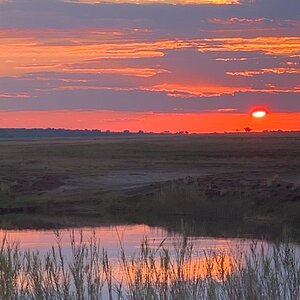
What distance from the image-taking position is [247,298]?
11.4m

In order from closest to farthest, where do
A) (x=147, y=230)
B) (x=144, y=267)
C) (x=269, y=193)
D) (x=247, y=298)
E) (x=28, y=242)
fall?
(x=247, y=298) → (x=144, y=267) → (x=28, y=242) → (x=147, y=230) → (x=269, y=193)

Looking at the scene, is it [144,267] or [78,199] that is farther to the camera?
[78,199]

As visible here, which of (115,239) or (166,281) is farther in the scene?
(115,239)

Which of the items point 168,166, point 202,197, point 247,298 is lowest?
point 247,298

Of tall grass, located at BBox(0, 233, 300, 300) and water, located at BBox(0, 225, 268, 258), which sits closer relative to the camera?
tall grass, located at BBox(0, 233, 300, 300)

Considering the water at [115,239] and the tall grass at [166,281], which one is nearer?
the tall grass at [166,281]

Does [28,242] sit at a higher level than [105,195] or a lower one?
lower

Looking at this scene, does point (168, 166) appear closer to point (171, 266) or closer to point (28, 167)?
point (28, 167)

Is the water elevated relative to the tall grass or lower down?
elevated

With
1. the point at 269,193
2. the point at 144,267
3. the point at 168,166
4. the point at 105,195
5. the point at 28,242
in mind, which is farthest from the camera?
the point at 168,166

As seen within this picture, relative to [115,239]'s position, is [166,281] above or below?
below

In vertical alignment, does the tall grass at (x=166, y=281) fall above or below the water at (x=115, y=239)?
below

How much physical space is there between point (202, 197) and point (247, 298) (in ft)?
76.5

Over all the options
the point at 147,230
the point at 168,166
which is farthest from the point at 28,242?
the point at 168,166
